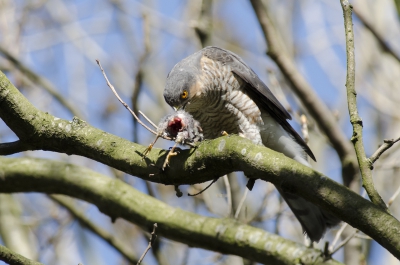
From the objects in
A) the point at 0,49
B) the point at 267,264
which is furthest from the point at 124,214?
the point at 0,49

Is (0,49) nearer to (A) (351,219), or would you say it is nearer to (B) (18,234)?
(B) (18,234)

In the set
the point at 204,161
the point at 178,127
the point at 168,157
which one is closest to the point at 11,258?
the point at 168,157

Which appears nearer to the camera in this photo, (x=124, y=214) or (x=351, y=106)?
(x=351, y=106)

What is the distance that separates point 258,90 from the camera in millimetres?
5152

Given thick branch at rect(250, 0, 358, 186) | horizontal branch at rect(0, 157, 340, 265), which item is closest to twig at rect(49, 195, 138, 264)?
horizontal branch at rect(0, 157, 340, 265)

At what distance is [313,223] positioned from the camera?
4723mm

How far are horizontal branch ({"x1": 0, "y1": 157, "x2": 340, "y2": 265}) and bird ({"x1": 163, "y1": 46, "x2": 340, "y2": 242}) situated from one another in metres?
0.61

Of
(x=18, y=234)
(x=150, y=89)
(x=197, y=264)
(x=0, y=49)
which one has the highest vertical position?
(x=150, y=89)

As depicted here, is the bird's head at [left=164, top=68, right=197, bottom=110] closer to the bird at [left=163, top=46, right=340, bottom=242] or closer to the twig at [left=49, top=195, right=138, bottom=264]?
the bird at [left=163, top=46, right=340, bottom=242]

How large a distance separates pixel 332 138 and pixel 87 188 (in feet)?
8.47

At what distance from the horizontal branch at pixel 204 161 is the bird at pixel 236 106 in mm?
1452

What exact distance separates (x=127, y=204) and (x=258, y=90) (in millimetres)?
1703

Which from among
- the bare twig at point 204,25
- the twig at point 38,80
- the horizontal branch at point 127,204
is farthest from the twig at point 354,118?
the twig at point 38,80

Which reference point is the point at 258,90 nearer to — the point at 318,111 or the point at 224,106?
the point at 224,106
